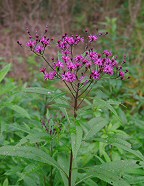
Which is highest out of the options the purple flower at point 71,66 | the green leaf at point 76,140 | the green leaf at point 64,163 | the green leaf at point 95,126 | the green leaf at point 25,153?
the purple flower at point 71,66

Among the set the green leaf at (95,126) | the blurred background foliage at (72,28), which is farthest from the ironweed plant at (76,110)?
the blurred background foliage at (72,28)

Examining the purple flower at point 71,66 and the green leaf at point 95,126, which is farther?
the green leaf at point 95,126

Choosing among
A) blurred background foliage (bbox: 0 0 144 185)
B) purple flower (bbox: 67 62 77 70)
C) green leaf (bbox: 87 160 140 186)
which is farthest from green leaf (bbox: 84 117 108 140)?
blurred background foliage (bbox: 0 0 144 185)

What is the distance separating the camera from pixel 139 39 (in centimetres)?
800

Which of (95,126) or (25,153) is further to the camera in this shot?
(95,126)

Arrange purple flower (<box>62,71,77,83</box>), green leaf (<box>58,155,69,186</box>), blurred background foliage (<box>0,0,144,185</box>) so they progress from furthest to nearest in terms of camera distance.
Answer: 1. blurred background foliage (<box>0,0,144,185</box>)
2. green leaf (<box>58,155,69,186</box>)
3. purple flower (<box>62,71,77,83</box>)

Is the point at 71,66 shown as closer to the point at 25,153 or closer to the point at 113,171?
the point at 25,153

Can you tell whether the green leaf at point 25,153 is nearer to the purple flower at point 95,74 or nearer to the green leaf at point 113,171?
the green leaf at point 113,171

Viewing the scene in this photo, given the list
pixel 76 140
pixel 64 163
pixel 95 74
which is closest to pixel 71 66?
pixel 95 74

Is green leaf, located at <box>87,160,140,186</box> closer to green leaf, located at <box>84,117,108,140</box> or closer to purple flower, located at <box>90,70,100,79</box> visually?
green leaf, located at <box>84,117,108,140</box>

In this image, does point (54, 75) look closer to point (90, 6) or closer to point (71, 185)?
point (71, 185)

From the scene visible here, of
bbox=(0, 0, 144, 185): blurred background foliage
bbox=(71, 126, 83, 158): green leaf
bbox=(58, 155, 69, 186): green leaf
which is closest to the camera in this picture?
bbox=(71, 126, 83, 158): green leaf

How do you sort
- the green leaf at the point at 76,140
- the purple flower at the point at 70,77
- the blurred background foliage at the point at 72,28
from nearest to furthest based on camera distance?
the green leaf at the point at 76,140, the purple flower at the point at 70,77, the blurred background foliage at the point at 72,28

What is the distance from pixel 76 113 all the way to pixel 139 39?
610cm
